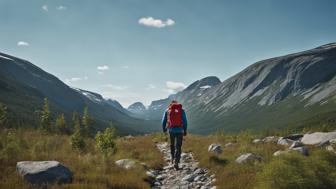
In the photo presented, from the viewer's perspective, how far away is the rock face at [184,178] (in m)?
11.3

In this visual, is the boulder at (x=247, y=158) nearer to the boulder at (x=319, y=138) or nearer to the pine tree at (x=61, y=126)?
the boulder at (x=319, y=138)

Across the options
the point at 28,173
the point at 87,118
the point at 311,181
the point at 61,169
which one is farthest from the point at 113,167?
the point at 87,118

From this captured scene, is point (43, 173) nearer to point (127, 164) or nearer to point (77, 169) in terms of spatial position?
point (77, 169)

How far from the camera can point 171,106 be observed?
50.0 feet

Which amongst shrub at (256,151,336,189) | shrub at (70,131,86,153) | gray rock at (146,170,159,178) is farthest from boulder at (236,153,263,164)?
shrub at (70,131,86,153)

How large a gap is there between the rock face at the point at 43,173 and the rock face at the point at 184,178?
318cm

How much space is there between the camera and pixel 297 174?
8.95 m

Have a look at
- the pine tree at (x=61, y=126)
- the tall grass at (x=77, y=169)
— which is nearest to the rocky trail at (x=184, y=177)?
the tall grass at (x=77, y=169)

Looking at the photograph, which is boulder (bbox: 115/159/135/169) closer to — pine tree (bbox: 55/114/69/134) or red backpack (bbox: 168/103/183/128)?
red backpack (bbox: 168/103/183/128)

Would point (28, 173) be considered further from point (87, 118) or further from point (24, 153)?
point (87, 118)

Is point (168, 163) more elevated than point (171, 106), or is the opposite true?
point (171, 106)

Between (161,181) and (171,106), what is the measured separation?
410cm

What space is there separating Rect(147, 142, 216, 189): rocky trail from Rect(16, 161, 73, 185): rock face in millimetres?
3180

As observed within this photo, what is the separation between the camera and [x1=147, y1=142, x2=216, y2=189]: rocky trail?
11.3 m
